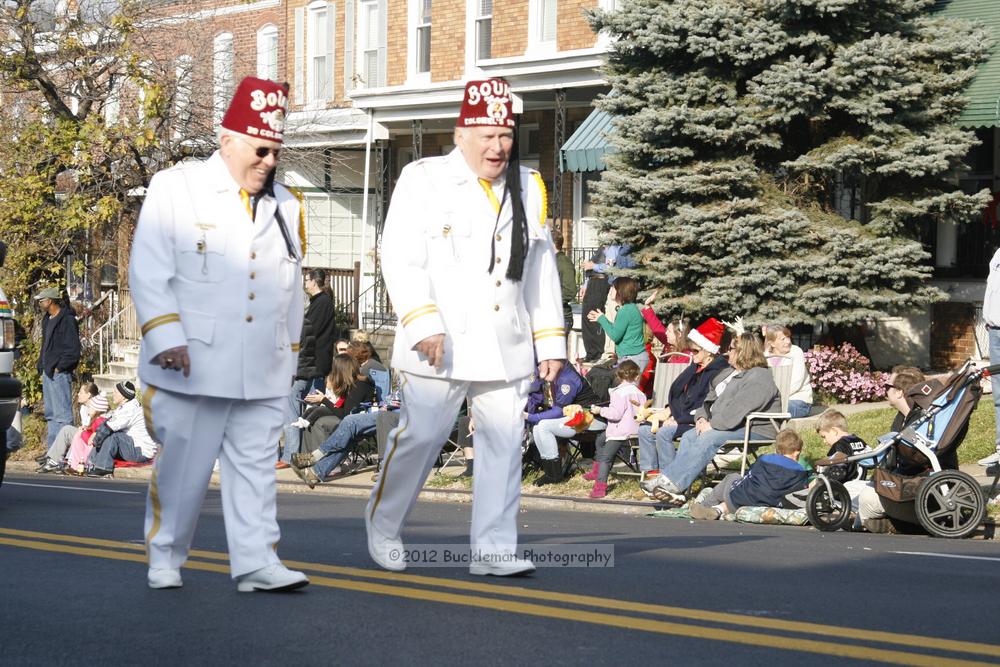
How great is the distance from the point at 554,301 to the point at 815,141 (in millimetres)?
13994

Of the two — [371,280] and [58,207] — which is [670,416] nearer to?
[58,207]

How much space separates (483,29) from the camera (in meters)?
29.8

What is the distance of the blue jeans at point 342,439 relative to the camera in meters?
17.1

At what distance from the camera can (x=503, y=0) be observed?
2836 centimetres

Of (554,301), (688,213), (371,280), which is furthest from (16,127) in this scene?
(554,301)

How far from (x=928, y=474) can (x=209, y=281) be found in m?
6.37

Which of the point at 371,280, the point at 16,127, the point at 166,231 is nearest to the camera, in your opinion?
the point at 166,231

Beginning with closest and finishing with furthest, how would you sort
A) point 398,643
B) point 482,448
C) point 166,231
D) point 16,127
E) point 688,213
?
point 398,643 < point 166,231 < point 482,448 < point 688,213 < point 16,127

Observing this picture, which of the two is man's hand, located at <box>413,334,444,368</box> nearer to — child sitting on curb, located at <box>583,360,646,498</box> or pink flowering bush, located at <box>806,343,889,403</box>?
child sitting on curb, located at <box>583,360,646,498</box>

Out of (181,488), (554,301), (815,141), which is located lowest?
(181,488)

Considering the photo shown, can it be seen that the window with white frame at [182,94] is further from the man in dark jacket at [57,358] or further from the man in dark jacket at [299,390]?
the man in dark jacket at [299,390]

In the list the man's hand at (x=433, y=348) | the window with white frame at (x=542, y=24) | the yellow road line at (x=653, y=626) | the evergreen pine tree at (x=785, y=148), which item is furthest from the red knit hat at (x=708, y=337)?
the window with white frame at (x=542, y=24)

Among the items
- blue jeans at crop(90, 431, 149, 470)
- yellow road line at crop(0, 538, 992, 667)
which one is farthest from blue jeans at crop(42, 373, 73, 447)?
yellow road line at crop(0, 538, 992, 667)

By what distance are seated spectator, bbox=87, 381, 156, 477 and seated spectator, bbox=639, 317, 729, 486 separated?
22.5 feet
